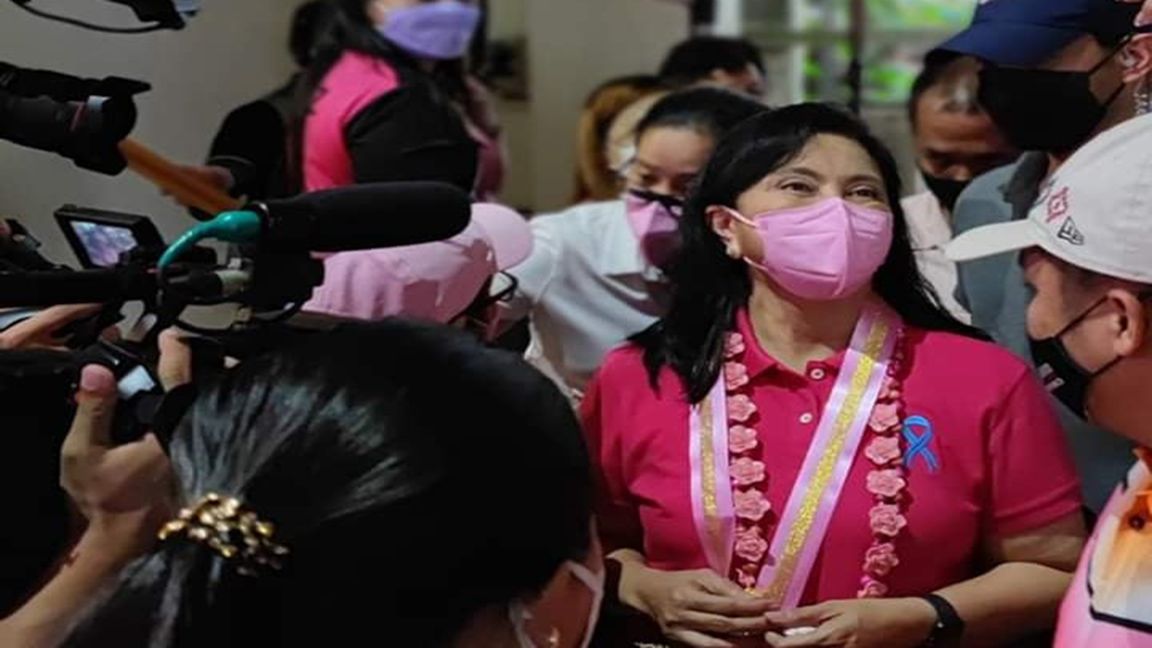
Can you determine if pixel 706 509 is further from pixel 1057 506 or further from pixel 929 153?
pixel 929 153

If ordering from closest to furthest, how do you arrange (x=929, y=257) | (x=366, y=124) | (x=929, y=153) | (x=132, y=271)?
(x=132, y=271) → (x=929, y=257) → (x=929, y=153) → (x=366, y=124)

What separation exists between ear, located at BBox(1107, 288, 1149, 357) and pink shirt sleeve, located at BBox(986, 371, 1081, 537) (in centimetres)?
27

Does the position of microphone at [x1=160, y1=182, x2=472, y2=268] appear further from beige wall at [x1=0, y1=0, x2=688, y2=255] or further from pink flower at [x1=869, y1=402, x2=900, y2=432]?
pink flower at [x1=869, y1=402, x2=900, y2=432]

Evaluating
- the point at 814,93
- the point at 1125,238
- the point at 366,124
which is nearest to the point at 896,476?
the point at 1125,238

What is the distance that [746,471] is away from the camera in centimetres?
167

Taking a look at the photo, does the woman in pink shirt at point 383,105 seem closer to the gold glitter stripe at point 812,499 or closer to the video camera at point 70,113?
the gold glitter stripe at point 812,499

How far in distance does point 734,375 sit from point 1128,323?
459mm

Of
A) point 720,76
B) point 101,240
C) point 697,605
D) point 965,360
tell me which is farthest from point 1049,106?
point 720,76

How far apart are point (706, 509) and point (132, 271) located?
729mm

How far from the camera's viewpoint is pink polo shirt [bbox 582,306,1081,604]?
1643 mm

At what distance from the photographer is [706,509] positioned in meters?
1.68

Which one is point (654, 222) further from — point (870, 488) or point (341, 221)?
point (341, 221)

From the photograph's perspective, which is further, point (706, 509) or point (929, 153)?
point (929, 153)

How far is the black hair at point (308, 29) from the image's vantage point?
2889 millimetres
